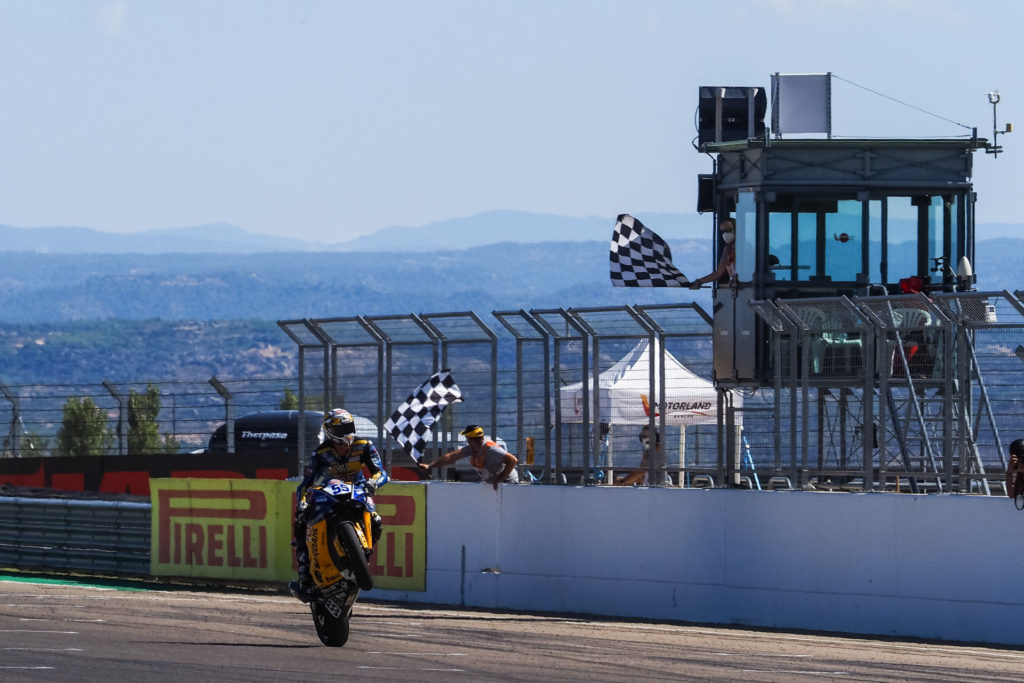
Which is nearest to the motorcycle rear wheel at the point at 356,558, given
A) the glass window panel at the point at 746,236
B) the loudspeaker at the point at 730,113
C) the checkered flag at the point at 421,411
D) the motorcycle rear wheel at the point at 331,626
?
the motorcycle rear wheel at the point at 331,626

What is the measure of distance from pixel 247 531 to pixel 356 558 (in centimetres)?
624

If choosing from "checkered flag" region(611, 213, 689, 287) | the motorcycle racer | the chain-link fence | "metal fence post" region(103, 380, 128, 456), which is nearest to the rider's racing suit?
the motorcycle racer

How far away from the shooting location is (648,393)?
15180 millimetres

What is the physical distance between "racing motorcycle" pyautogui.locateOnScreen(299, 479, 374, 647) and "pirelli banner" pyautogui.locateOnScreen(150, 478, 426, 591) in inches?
174

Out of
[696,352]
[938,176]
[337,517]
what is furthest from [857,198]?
[337,517]

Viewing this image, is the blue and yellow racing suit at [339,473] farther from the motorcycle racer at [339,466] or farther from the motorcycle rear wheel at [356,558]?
the motorcycle rear wheel at [356,558]

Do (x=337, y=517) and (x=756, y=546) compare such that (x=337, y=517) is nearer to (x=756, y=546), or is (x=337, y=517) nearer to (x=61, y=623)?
(x=61, y=623)

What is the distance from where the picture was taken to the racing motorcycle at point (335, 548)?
1142 centimetres

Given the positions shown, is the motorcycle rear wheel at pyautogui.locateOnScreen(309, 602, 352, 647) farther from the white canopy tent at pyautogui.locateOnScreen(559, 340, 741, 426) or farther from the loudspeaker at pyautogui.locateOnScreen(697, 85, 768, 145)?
the loudspeaker at pyautogui.locateOnScreen(697, 85, 768, 145)

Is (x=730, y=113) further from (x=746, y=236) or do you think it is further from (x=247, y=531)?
(x=247, y=531)

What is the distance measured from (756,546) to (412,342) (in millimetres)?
4372

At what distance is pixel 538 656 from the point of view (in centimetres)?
1115

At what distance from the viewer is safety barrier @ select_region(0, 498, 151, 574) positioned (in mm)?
18141

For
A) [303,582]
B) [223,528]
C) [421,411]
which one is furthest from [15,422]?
[303,582]
